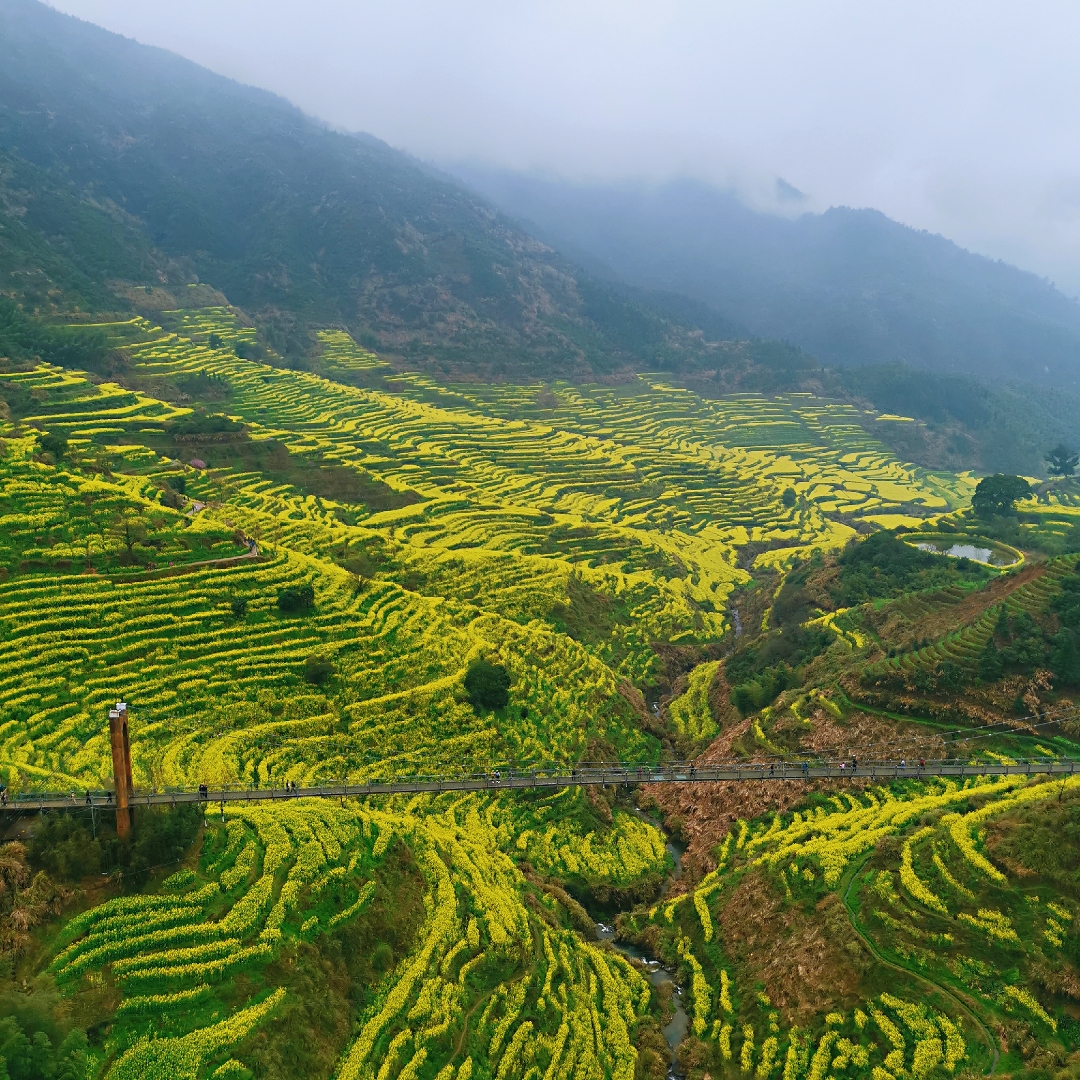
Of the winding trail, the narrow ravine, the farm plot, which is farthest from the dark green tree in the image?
the winding trail

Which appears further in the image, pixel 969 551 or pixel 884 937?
pixel 969 551

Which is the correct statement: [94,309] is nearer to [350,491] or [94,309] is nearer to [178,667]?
[350,491]

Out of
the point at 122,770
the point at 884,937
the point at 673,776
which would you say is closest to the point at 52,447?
the point at 122,770

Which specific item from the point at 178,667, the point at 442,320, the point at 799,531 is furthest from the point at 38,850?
the point at 442,320

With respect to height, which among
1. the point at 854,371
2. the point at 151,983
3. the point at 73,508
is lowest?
the point at 151,983

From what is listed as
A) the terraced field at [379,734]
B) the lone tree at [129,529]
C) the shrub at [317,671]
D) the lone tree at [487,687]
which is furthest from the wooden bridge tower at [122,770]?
the lone tree at [129,529]

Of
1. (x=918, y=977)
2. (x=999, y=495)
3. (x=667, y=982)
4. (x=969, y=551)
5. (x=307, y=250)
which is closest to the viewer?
(x=918, y=977)

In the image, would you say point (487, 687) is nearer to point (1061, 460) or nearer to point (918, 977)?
point (918, 977)
